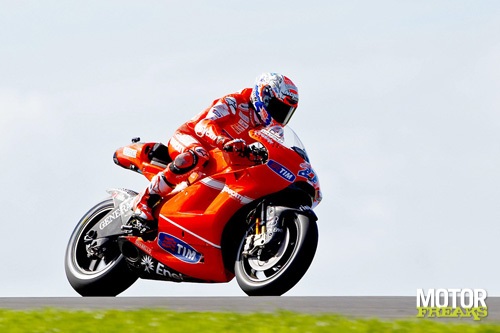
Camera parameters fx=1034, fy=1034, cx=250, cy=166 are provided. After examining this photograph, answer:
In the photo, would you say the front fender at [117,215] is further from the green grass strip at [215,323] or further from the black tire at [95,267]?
the green grass strip at [215,323]

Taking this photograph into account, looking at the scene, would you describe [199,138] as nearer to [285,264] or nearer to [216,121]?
[216,121]

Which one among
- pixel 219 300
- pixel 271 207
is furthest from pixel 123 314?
pixel 271 207

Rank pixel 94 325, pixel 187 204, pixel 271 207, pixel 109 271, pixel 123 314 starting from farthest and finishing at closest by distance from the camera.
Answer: pixel 109 271 → pixel 187 204 → pixel 271 207 → pixel 123 314 → pixel 94 325

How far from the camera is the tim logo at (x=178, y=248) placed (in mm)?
10430

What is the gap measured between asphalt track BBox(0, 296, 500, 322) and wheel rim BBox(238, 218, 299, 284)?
432mm

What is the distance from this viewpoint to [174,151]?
35.9ft

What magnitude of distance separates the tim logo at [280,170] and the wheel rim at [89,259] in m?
2.44

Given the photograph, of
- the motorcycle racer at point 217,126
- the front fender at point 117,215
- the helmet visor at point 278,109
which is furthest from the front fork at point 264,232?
the front fender at point 117,215

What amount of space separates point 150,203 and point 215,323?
466 centimetres

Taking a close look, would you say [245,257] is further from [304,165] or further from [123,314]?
[123,314]

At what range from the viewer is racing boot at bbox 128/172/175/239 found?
35.3 ft

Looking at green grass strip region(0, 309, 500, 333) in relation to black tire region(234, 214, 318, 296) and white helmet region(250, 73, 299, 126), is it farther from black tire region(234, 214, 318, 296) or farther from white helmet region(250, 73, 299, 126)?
white helmet region(250, 73, 299, 126)

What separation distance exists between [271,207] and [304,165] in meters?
0.61

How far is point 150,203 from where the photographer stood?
10844mm
